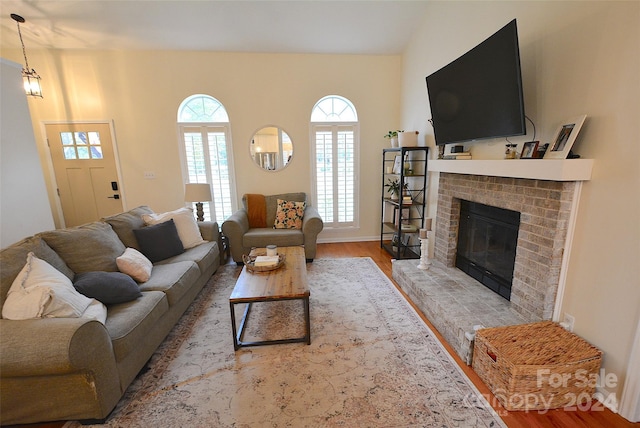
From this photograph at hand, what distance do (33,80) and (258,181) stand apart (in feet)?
9.08

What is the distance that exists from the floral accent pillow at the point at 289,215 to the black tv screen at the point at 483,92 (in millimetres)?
2091

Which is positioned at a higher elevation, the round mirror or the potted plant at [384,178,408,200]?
the round mirror

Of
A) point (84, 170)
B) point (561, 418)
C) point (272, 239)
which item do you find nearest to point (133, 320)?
point (272, 239)

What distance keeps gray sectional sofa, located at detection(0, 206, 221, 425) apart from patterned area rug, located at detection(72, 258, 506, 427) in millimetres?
210

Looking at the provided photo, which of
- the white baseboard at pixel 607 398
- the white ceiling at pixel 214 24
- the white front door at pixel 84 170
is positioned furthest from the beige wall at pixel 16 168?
the white baseboard at pixel 607 398

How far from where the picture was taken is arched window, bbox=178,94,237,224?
412cm

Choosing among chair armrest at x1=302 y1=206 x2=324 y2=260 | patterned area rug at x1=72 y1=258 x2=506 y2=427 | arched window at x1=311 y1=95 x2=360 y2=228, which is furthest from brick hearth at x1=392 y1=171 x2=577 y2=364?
arched window at x1=311 y1=95 x2=360 y2=228

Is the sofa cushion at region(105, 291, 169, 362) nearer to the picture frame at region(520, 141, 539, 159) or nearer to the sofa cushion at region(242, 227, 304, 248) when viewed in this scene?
the sofa cushion at region(242, 227, 304, 248)

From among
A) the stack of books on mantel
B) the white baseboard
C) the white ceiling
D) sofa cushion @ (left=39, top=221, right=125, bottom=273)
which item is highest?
the white ceiling

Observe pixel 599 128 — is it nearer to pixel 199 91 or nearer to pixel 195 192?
pixel 195 192

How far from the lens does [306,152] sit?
4.31 meters

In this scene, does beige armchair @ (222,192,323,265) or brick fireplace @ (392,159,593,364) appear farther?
beige armchair @ (222,192,323,265)

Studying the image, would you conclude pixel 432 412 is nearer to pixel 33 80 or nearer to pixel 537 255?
pixel 537 255

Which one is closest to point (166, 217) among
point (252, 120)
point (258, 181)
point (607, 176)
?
point (258, 181)
